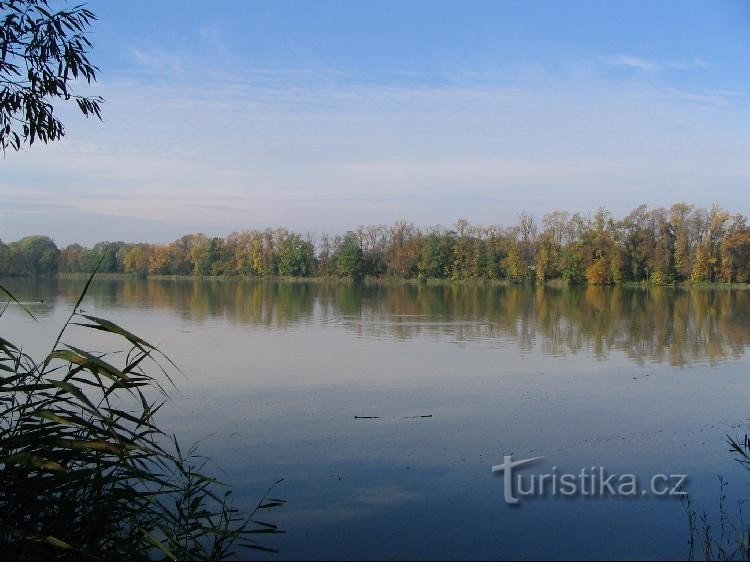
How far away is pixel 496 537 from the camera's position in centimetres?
421

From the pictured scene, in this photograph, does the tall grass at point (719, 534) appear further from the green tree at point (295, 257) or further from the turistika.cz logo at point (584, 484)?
the green tree at point (295, 257)

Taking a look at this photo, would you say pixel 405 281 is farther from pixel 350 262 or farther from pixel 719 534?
pixel 719 534

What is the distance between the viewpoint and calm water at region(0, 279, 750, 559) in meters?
4.30

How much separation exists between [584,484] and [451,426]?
1797mm

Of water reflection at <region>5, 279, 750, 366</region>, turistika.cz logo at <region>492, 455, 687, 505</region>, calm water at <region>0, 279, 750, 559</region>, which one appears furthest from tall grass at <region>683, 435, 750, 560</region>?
water reflection at <region>5, 279, 750, 366</region>

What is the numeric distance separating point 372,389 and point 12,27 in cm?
593

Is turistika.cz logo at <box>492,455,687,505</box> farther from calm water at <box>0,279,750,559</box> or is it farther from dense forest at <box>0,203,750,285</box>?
dense forest at <box>0,203,750,285</box>

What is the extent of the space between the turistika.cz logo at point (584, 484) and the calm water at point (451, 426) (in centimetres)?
10

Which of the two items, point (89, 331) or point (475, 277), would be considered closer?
point (89, 331)

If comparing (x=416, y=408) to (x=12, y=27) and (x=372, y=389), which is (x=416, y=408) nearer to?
(x=372, y=389)

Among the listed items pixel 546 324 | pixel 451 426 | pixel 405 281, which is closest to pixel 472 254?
pixel 405 281

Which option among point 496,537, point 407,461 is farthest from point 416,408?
point 496,537

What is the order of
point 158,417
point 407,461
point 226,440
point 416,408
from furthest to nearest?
point 416,408
point 158,417
point 226,440
point 407,461

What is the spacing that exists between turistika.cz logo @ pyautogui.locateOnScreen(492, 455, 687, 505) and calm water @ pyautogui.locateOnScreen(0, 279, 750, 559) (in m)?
0.10
